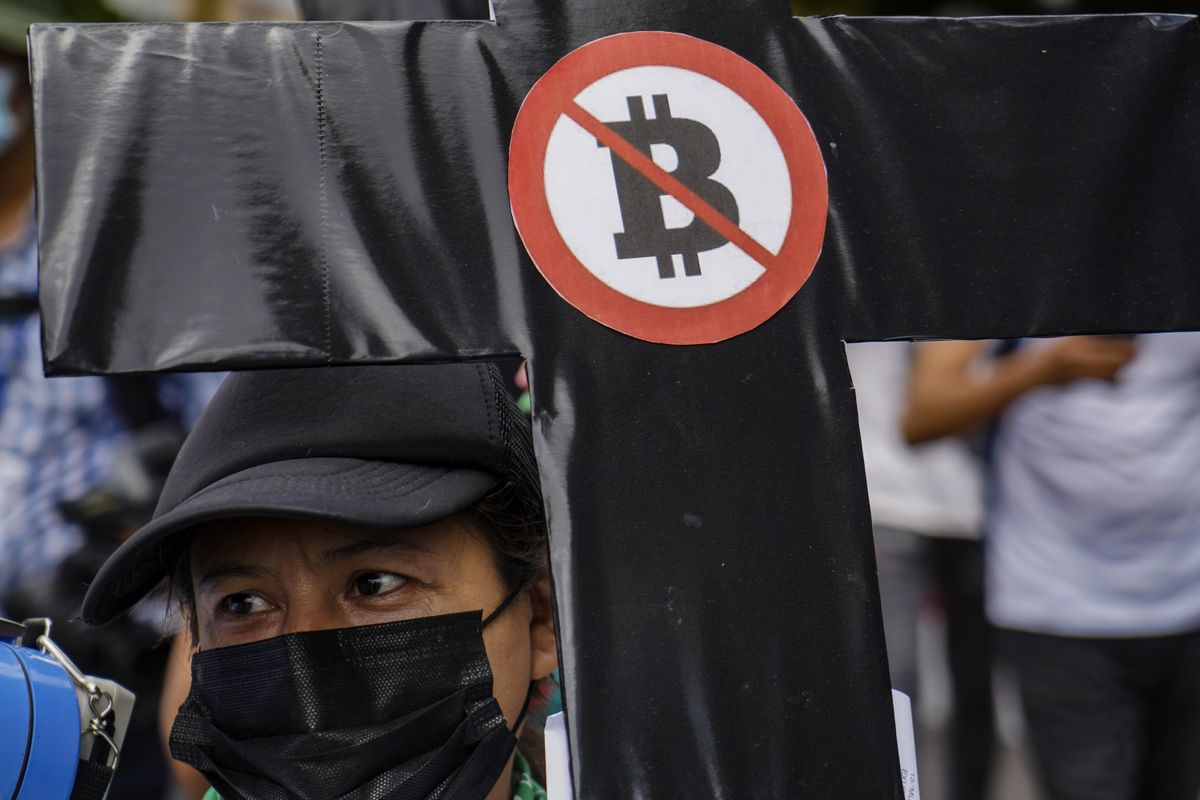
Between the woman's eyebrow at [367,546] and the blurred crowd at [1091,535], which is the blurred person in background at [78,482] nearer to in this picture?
the woman's eyebrow at [367,546]

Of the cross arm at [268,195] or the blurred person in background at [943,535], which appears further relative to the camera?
the blurred person in background at [943,535]

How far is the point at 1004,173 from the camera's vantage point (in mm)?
1780

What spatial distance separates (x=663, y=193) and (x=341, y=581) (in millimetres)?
660

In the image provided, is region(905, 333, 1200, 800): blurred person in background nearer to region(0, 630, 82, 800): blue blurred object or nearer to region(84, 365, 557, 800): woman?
region(84, 365, 557, 800): woman

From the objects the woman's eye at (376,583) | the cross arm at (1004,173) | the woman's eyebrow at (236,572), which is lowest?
the woman's eye at (376,583)

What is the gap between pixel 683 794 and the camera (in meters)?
1.60

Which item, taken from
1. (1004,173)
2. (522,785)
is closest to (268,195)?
(1004,173)

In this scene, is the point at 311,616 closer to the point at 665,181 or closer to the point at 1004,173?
the point at 665,181

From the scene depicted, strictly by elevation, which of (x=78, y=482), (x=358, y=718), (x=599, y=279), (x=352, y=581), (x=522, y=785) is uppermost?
(x=599, y=279)

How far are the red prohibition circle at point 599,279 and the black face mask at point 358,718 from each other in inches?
20.8

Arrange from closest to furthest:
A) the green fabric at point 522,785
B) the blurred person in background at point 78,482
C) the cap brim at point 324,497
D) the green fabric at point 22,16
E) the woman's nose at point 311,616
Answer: the cap brim at point 324,497 < the woman's nose at point 311,616 < the green fabric at point 522,785 < the blurred person in background at point 78,482 < the green fabric at point 22,16

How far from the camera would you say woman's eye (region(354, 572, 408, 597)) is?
6.56ft

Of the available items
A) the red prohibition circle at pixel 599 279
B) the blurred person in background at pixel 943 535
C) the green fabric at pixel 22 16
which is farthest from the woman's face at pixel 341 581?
the blurred person in background at pixel 943 535

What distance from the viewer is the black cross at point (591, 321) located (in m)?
1.58
